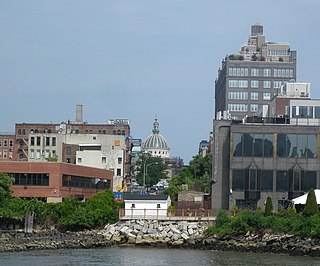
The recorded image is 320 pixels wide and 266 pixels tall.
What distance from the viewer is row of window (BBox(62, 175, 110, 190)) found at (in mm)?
107806

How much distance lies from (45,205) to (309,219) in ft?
96.8

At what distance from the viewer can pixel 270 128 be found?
9681 centimetres

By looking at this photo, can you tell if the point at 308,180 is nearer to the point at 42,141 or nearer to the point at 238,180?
the point at 238,180

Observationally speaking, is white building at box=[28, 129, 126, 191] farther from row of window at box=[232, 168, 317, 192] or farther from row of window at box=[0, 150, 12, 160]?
row of window at box=[232, 168, 317, 192]

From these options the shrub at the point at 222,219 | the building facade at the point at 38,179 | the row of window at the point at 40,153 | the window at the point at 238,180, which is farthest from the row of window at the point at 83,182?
the shrub at the point at 222,219

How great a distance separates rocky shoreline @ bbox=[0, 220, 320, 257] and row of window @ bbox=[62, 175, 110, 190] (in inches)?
760

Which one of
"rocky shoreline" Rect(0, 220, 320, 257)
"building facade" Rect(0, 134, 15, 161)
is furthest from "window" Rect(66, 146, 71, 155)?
"rocky shoreline" Rect(0, 220, 320, 257)

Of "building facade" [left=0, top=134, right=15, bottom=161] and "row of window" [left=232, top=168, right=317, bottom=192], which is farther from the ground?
"building facade" [left=0, top=134, right=15, bottom=161]

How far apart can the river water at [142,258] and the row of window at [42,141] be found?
77.6 metres

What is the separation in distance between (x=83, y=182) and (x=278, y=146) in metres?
30.2

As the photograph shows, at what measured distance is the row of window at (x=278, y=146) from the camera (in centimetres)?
9675

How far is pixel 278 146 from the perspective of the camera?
317 ft

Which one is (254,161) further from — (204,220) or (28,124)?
(28,124)

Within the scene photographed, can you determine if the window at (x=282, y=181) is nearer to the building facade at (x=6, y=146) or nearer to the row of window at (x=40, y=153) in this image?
the row of window at (x=40, y=153)
